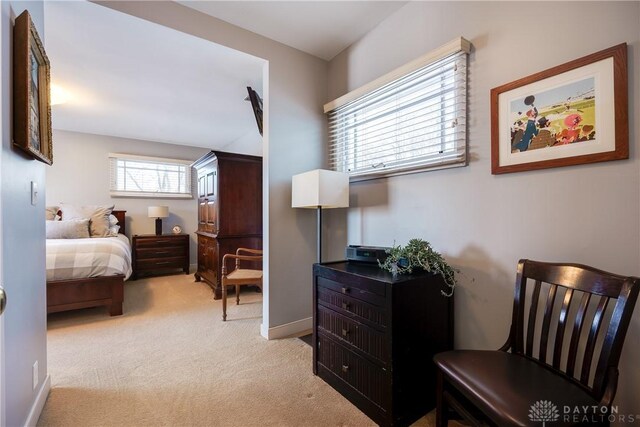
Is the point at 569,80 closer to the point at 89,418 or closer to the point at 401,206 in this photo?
the point at 401,206

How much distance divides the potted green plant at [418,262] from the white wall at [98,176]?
4802mm

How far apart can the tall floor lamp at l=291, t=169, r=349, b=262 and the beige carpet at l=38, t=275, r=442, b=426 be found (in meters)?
1.18

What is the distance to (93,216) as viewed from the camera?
423 cm

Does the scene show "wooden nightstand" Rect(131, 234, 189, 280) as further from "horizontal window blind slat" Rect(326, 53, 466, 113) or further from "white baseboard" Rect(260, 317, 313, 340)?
"horizontal window blind slat" Rect(326, 53, 466, 113)

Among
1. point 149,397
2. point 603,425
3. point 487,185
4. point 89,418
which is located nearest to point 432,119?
point 487,185

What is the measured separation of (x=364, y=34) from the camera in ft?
7.75

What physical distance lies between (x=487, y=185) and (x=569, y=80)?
58cm

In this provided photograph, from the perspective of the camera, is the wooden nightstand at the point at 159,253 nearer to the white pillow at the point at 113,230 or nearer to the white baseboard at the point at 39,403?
the white pillow at the point at 113,230

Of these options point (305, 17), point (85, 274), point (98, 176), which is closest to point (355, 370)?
point (305, 17)

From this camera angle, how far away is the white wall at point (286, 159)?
95.4 inches

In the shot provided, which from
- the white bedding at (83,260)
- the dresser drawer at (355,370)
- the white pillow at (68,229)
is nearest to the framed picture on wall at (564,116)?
the dresser drawer at (355,370)

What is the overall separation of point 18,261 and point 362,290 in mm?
1604

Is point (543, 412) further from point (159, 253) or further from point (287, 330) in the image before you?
point (159, 253)

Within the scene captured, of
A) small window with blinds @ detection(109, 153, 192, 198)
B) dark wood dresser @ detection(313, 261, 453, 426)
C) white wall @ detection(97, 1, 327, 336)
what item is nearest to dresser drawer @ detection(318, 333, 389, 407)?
dark wood dresser @ detection(313, 261, 453, 426)
